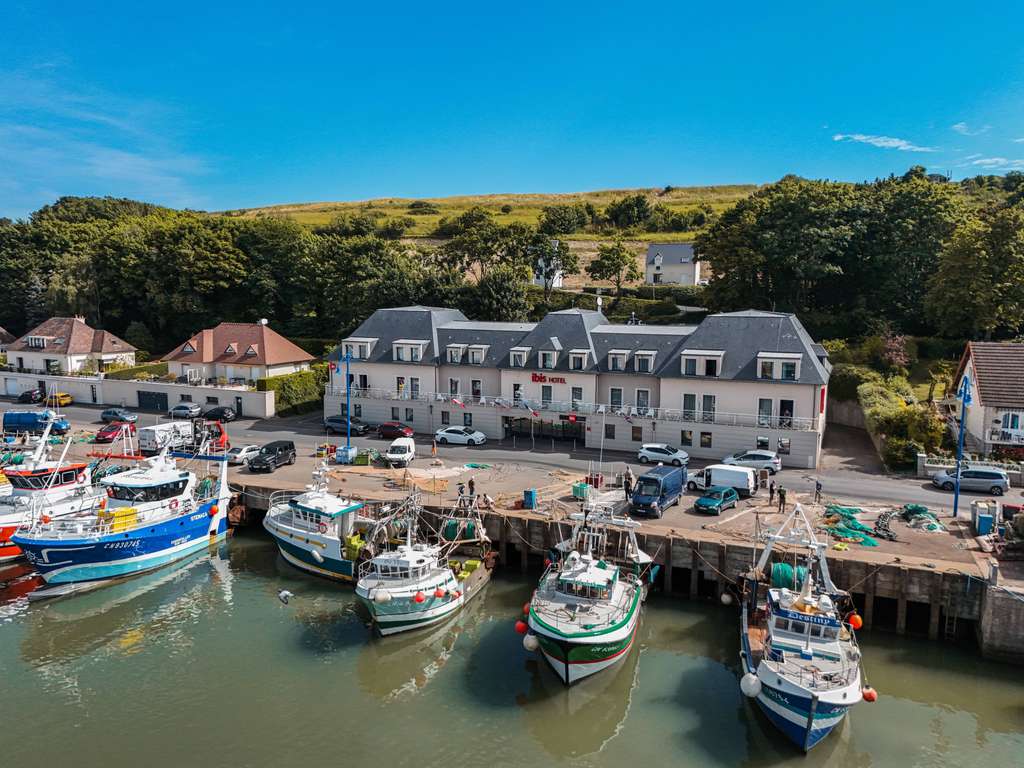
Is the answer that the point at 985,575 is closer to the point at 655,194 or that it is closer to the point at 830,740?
the point at 830,740

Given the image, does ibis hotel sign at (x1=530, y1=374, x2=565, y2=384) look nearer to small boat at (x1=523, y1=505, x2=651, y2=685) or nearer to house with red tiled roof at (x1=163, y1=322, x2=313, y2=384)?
small boat at (x1=523, y1=505, x2=651, y2=685)

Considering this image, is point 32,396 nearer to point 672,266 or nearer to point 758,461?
point 758,461

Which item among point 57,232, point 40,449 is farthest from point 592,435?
point 57,232

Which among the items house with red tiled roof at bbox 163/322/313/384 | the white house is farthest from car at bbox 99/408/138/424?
the white house

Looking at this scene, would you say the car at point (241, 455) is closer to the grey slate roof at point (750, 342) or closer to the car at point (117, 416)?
the car at point (117, 416)

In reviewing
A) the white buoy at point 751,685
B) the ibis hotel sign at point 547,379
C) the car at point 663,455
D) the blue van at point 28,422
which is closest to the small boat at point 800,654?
the white buoy at point 751,685

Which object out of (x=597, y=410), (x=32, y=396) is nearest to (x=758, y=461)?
(x=597, y=410)
